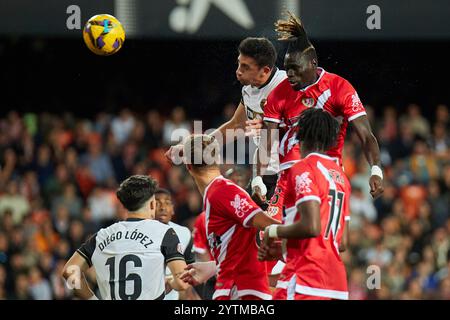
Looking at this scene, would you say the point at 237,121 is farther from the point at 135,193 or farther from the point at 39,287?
the point at 39,287

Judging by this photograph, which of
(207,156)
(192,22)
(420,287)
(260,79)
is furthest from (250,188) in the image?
(420,287)

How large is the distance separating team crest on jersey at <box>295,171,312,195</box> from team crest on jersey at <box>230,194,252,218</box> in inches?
24.4

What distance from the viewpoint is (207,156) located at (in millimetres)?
7488

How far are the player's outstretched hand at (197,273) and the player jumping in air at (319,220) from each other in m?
0.70

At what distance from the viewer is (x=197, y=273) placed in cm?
750

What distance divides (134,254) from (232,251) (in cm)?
89

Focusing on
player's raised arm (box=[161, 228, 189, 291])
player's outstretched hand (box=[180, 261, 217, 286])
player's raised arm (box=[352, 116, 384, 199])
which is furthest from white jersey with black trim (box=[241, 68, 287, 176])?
player's outstretched hand (box=[180, 261, 217, 286])

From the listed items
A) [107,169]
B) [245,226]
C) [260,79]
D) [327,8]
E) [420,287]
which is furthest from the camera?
[107,169]

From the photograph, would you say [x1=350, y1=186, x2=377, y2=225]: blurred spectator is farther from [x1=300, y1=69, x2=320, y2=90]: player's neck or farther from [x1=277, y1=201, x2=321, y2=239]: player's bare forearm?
[x1=277, y1=201, x2=321, y2=239]: player's bare forearm

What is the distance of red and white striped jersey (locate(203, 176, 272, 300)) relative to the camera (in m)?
7.38

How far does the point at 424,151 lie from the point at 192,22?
530 cm

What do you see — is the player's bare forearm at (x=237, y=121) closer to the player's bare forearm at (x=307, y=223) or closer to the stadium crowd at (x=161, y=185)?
the player's bare forearm at (x=307, y=223)

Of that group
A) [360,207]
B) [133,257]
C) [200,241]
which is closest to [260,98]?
[200,241]
